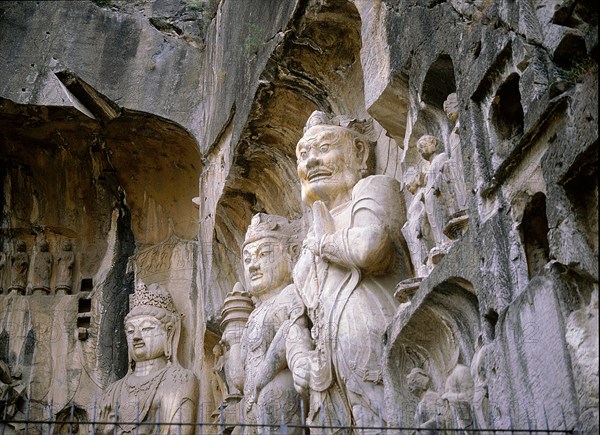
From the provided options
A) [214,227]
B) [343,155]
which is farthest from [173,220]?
[343,155]

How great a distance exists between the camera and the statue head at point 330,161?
33.8 ft

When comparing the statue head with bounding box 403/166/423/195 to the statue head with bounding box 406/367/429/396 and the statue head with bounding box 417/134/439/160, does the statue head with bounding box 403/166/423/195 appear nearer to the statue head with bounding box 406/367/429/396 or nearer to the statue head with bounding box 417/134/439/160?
the statue head with bounding box 417/134/439/160

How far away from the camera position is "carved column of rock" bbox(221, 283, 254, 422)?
1116cm

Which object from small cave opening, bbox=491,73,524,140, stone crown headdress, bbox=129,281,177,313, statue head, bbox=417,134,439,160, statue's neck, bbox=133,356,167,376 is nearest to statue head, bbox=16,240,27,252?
stone crown headdress, bbox=129,281,177,313

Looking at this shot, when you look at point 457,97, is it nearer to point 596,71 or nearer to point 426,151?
point 426,151

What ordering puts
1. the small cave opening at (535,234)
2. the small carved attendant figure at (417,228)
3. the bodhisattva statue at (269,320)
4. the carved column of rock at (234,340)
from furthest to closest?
the carved column of rock at (234,340), the bodhisattva statue at (269,320), the small carved attendant figure at (417,228), the small cave opening at (535,234)

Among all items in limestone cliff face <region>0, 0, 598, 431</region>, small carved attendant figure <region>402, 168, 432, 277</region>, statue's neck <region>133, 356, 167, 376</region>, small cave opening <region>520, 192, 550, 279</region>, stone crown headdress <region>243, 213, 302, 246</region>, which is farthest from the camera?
statue's neck <region>133, 356, 167, 376</region>

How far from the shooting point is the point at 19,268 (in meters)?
13.5

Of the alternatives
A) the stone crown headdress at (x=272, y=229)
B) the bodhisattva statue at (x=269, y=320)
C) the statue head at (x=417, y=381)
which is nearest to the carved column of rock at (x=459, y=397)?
the statue head at (x=417, y=381)

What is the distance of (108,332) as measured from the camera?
516 inches

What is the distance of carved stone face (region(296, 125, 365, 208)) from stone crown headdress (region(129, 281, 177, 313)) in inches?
113

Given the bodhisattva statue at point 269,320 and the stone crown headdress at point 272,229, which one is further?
the stone crown headdress at point 272,229

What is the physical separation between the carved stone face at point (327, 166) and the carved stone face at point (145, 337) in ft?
9.24

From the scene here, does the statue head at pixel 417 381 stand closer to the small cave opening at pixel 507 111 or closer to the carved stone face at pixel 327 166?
the small cave opening at pixel 507 111
